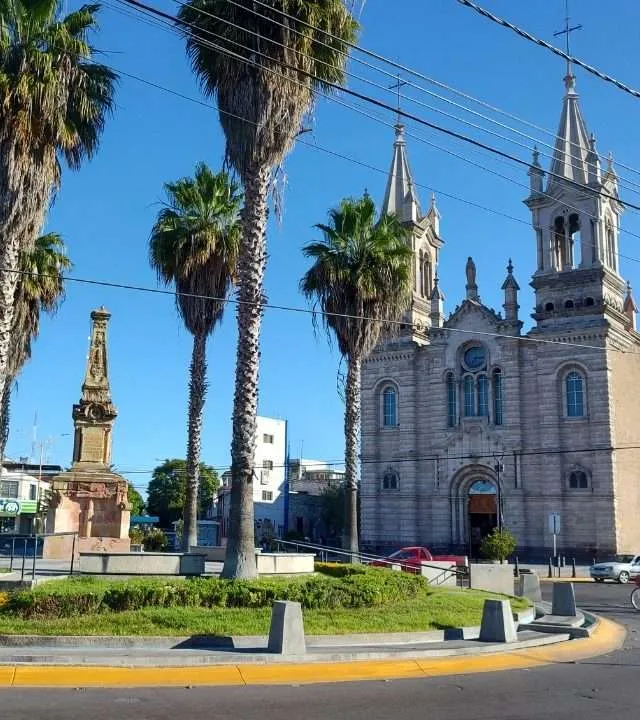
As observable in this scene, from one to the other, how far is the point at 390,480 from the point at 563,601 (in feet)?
123

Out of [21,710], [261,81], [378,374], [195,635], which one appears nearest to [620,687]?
[195,635]

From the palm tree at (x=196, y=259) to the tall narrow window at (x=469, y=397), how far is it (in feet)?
95.1

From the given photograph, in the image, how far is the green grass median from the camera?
14.2 meters

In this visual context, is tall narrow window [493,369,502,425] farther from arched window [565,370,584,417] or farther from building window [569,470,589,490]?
building window [569,470,589,490]

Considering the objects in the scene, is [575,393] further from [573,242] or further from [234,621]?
[234,621]

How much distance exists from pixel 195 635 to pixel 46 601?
2610mm

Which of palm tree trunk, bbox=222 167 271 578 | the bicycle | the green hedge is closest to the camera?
the green hedge

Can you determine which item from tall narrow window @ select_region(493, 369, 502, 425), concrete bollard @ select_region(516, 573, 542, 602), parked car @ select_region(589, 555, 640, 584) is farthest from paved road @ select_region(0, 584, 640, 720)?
tall narrow window @ select_region(493, 369, 502, 425)

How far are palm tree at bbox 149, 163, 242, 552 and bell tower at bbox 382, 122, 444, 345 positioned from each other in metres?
31.6

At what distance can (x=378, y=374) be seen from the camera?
5919cm

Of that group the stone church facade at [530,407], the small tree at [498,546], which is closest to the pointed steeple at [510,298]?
the stone church facade at [530,407]

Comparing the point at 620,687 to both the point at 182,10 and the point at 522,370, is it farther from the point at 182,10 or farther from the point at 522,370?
the point at 522,370

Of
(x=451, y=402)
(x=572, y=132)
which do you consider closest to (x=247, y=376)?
(x=451, y=402)

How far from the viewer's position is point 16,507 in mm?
69688
